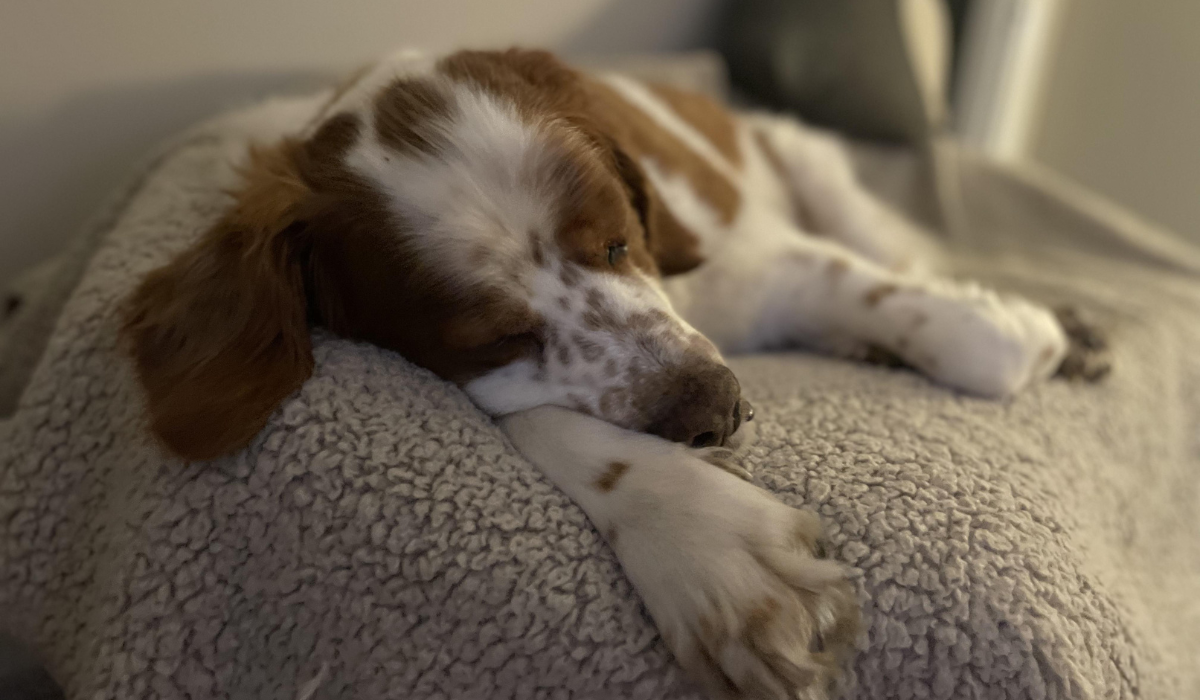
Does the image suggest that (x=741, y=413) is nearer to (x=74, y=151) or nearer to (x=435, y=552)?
(x=435, y=552)

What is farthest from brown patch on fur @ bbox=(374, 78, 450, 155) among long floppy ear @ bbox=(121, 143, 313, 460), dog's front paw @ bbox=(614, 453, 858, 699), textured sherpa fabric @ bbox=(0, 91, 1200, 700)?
dog's front paw @ bbox=(614, 453, 858, 699)

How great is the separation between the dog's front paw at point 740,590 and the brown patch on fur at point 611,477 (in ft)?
0.20

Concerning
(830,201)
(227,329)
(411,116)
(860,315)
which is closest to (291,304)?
(227,329)

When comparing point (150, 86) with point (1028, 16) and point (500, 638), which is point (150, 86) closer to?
point (500, 638)

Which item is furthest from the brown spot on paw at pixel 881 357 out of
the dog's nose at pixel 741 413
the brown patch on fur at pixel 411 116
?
the brown patch on fur at pixel 411 116

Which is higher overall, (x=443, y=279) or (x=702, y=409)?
(x=443, y=279)

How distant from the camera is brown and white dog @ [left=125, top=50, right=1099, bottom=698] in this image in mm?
931

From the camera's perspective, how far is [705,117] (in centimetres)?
213

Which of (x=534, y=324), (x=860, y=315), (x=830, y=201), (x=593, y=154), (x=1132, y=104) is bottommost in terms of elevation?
(x=1132, y=104)

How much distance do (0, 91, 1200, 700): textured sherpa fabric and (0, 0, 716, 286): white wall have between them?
0.69m

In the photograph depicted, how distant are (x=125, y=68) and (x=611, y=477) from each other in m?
1.60

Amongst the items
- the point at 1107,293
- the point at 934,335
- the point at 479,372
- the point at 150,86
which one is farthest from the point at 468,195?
the point at 1107,293

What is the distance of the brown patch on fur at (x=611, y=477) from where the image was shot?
1.04 metres

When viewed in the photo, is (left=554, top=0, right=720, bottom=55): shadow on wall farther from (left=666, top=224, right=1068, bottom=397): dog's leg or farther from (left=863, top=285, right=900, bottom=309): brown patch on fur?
(left=863, top=285, right=900, bottom=309): brown patch on fur
